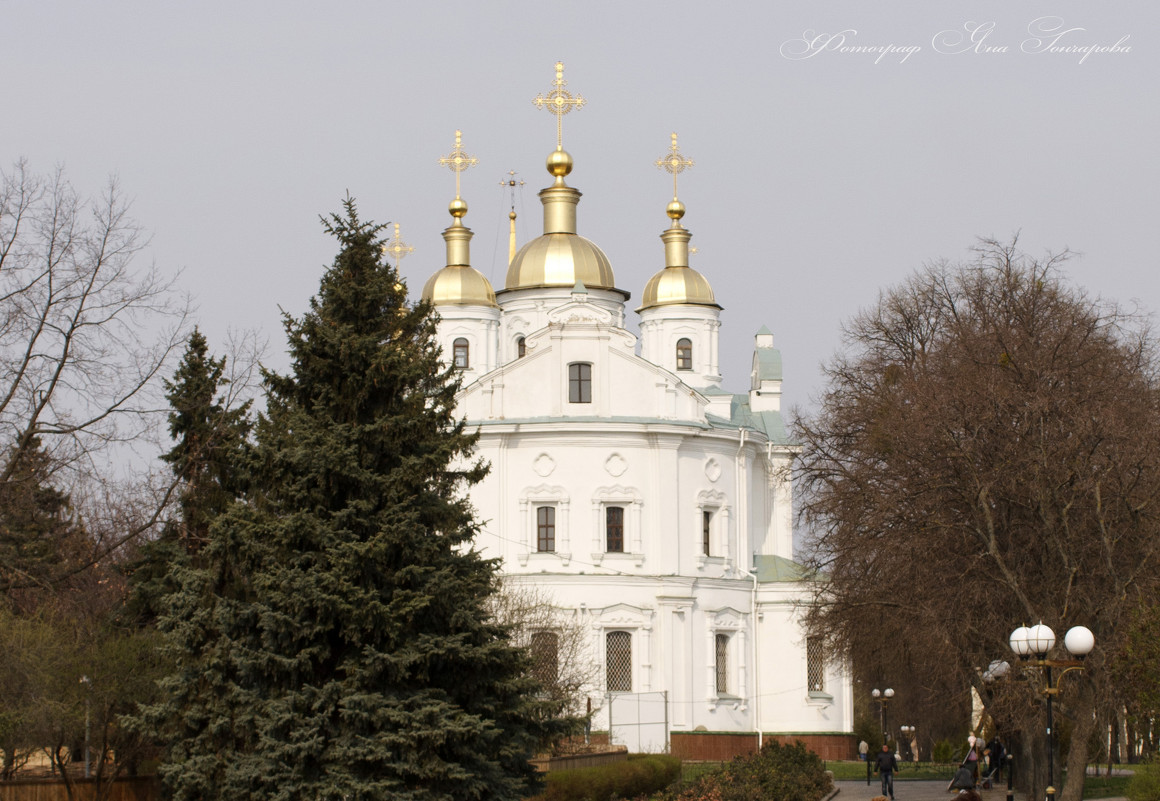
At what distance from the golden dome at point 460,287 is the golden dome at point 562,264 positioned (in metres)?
1.37

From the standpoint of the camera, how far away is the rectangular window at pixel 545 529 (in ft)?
181

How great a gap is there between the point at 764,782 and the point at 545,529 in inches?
1063

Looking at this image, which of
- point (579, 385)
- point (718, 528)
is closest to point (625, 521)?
point (718, 528)

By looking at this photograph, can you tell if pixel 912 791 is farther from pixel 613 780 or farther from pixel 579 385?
pixel 579 385

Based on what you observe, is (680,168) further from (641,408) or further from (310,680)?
(310,680)

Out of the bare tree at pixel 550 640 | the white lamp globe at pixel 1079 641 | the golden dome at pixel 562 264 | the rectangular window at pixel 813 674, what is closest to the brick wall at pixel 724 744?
the rectangular window at pixel 813 674

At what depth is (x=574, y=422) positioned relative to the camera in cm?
5497

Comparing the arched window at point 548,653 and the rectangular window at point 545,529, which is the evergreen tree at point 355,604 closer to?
the arched window at point 548,653

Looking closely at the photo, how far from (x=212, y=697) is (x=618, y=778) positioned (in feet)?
34.9

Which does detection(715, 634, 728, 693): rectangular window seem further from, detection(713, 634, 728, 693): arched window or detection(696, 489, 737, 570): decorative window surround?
detection(696, 489, 737, 570): decorative window surround

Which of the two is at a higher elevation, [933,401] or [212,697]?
[933,401]

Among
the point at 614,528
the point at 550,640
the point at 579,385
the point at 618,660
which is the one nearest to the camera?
the point at 550,640

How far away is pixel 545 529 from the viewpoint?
182ft

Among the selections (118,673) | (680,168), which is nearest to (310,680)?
(118,673)
